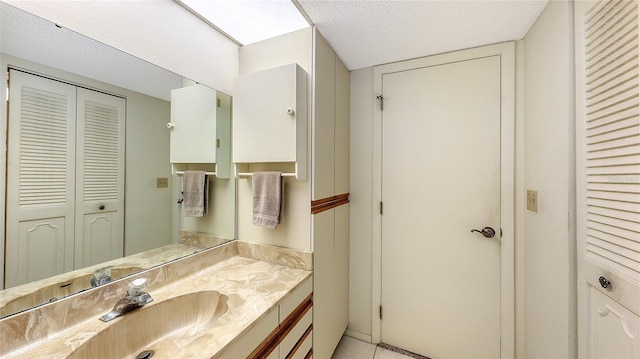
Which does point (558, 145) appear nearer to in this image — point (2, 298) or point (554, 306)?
point (554, 306)

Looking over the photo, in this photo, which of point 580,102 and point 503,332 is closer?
point 580,102

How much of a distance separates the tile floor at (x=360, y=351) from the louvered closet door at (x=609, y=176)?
115 cm

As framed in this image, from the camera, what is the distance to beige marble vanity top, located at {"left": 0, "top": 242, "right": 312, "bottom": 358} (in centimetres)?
69

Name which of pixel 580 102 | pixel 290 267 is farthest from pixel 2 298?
pixel 580 102

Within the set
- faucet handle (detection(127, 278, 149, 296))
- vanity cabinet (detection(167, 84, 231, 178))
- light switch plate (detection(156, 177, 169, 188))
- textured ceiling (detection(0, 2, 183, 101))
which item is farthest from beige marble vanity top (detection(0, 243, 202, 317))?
textured ceiling (detection(0, 2, 183, 101))

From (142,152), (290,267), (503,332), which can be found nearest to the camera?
(142,152)

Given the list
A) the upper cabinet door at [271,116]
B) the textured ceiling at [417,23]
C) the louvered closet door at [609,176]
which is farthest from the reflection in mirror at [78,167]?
the louvered closet door at [609,176]

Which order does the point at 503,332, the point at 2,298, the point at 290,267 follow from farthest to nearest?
the point at 503,332 < the point at 290,267 < the point at 2,298

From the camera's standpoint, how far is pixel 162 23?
1.11m

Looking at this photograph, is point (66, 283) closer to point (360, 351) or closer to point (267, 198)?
point (267, 198)

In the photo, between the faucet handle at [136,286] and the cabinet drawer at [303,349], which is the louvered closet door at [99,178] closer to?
the faucet handle at [136,286]

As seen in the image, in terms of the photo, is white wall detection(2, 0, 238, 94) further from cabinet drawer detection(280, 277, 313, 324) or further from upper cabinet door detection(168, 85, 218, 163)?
cabinet drawer detection(280, 277, 313, 324)

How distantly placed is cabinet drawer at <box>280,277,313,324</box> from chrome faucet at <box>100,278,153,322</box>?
21.6 inches

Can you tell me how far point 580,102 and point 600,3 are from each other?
0.34 m
